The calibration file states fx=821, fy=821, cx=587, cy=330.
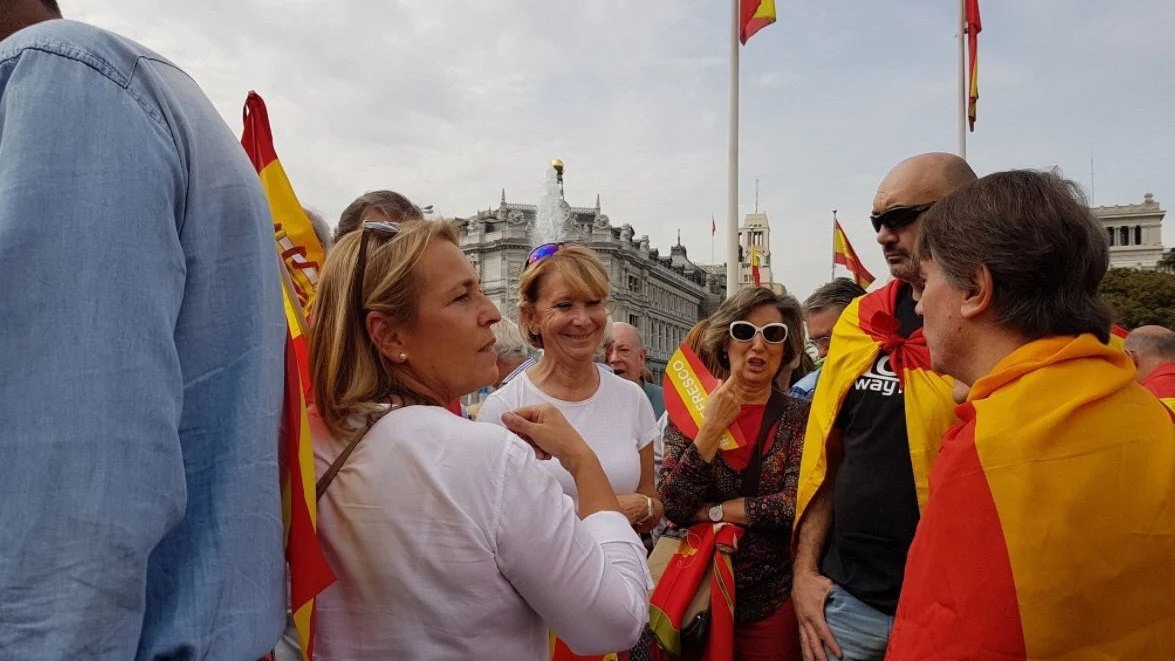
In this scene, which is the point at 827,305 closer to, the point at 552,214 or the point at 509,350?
the point at 509,350

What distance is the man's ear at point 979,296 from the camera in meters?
2.07

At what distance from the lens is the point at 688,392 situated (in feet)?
13.9

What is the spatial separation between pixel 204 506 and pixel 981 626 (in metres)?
1.61

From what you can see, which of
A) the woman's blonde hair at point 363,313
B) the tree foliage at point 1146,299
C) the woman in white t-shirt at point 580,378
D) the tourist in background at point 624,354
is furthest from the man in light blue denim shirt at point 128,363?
the tree foliage at point 1146,299

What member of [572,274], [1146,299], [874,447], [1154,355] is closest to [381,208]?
[572,274]

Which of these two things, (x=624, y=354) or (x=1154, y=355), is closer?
(x=1154, y=355)

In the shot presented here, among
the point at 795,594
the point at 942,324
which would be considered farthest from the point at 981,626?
the point at 795,594

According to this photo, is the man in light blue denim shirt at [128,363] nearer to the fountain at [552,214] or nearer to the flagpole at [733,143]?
the flagpole at [733,143]

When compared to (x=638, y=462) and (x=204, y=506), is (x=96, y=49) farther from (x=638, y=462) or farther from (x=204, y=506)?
(x=638, y=462)

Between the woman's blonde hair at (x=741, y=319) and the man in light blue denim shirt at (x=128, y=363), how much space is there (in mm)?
3319

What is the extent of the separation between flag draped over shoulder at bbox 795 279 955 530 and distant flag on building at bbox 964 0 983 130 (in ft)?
50.7

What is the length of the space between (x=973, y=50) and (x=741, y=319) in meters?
15.2

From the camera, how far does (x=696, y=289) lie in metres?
99.5

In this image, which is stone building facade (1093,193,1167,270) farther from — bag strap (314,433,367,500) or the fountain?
bag strap (314,433,367,500)
